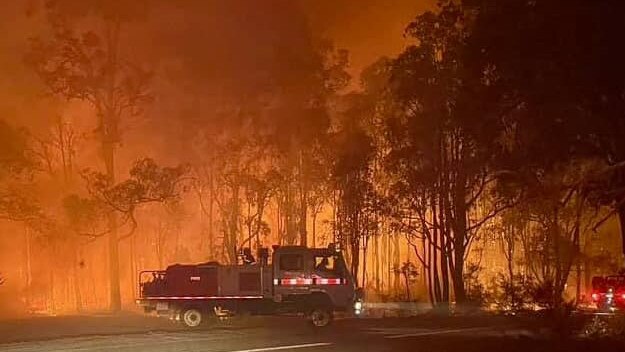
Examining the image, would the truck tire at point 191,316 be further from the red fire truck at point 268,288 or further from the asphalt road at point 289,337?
the asphalt road at point 289,337

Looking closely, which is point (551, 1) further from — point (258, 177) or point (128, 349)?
point (258, 177)

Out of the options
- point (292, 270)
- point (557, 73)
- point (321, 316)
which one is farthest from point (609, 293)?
point (557, 73)

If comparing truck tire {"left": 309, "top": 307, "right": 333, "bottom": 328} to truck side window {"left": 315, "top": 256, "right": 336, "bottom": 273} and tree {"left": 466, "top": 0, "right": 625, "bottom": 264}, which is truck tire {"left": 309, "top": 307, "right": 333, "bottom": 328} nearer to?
truck side window {"left": 315, "top": 256, "right": 336, "bottom": 273}

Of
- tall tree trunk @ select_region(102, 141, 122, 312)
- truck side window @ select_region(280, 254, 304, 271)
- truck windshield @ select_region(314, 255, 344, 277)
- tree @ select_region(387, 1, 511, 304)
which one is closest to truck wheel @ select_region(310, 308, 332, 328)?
truck windshield @ select_region(314, 255, 344, 277)

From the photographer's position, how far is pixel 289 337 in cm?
2030

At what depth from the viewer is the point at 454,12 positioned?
109 feet

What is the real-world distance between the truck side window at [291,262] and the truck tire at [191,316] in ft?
8.87

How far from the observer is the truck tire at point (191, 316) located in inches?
964

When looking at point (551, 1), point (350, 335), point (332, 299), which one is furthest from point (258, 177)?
point (551, 1)

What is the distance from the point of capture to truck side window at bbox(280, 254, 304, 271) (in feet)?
79.5

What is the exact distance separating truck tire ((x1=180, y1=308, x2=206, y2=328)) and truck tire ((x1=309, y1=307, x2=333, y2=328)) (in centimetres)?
315

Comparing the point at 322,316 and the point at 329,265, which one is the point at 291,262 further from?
the point at 322,316

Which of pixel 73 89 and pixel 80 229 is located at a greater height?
pixel 73 89

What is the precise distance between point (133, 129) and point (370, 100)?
1075 cm
